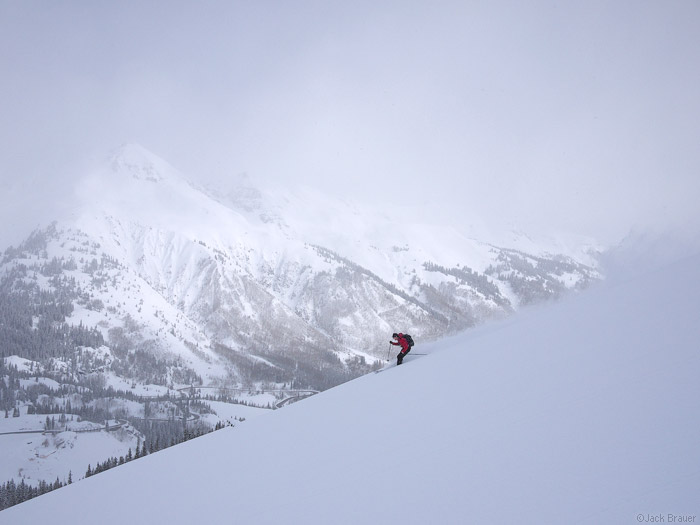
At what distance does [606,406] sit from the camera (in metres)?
4.34

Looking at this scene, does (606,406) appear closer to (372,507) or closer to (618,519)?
(618,519)

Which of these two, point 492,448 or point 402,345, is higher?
point 402,345

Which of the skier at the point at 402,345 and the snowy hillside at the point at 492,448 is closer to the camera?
the snowy hillside at the point at 492,448

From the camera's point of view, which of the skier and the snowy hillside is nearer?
the snowy hillside

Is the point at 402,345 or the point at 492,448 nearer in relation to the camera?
the point at 492,448

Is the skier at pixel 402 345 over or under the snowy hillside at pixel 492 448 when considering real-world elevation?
over

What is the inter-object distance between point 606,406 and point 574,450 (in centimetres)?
99

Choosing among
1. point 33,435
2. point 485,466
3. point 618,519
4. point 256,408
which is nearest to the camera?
point 618,519

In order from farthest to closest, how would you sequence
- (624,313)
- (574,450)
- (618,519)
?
(624,313), (574,450), (618,519)

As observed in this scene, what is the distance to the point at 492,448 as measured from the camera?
438 centimetres

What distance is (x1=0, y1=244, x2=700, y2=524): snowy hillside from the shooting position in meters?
3.25

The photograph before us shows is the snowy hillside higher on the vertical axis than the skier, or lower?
lower

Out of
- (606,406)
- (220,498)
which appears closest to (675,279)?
(606,406)

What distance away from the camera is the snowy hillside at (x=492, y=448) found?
3246mm
